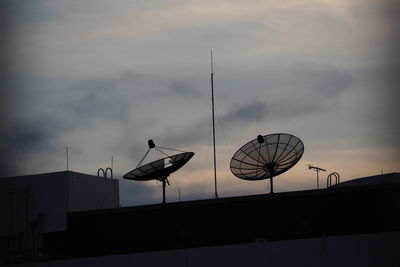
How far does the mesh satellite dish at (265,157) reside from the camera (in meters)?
43.5

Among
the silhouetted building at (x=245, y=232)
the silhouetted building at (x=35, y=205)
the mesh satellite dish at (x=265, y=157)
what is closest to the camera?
the silhouetted building at (x=245, y=232)

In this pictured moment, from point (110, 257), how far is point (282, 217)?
8570mm

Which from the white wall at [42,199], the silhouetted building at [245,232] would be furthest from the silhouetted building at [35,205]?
the silhouetted building at [245,232]

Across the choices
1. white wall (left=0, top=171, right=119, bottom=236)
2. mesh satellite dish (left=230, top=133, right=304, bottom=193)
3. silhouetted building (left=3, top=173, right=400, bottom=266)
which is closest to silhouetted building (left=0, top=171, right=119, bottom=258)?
white wall (left=0, top=171, right=119, bottom=236)

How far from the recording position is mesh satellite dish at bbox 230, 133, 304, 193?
43500 mm

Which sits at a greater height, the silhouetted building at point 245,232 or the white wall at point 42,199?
the white wall at point 42,199

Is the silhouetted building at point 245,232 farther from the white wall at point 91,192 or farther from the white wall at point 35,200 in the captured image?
the white wall at point 91,192

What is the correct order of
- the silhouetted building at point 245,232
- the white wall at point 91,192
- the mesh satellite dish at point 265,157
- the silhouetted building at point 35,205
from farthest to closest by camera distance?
1. the white wall at point 91,192
2. the silhouetted building at point 35,205
3. the mesh satellite dish at point 265,157
4. the silhouetted building at point 245,232

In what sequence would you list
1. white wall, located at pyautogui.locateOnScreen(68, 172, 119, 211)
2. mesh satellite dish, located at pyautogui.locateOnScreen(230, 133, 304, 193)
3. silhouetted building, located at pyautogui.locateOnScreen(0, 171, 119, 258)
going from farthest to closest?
white wall, located at pyautogui.locateOnScreen(68, 172, 119, 211)
silhouetted building, located at pyautogui.locateOnScreen(0, 171, 119, 258)
mesh satellite dish, located at pyautogui.locateOnScreen(230, 133, 304, 193)

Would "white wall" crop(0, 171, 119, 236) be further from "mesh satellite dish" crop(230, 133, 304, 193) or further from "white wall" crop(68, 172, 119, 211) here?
"mesh satellite dish" crop(230, 133, 304, 193)

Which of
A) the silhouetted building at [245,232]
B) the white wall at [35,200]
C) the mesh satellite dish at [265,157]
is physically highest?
the mesh satellite dish at [265,157]

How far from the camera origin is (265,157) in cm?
4419

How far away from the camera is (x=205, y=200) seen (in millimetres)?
44062

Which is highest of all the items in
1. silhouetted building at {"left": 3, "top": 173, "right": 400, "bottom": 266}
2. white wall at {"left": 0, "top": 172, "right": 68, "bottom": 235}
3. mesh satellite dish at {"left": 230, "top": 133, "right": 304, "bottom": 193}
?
mesh satellite dish at {"left": 230, "top": 133, "right": 304, "bottom": 193}
